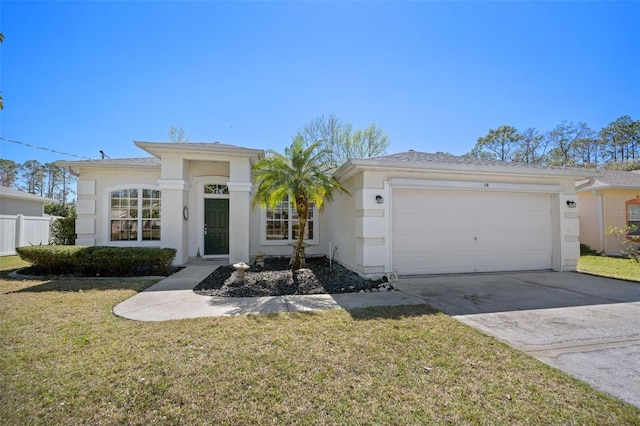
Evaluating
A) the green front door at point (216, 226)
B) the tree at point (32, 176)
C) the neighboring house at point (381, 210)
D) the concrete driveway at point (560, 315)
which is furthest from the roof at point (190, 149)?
the tree at point (32, 176)

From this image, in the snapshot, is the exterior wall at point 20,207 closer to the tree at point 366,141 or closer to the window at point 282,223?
the window at point 282,223

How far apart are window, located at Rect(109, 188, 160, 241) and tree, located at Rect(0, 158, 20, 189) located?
1494 inches

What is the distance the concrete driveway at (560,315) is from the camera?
3.05 m

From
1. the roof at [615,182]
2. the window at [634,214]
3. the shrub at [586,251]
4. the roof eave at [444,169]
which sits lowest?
the shrub at [586,251]

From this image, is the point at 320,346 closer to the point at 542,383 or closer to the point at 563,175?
the point at 542,383

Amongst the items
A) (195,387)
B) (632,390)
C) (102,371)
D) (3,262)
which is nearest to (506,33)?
(632,390)

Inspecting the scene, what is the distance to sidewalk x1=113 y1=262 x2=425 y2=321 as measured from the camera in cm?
475

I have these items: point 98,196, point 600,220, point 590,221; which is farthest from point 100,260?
point 590,221

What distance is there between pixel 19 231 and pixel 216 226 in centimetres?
1010

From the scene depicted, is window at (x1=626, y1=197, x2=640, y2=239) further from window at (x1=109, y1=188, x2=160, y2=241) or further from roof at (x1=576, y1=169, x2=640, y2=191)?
window at (x1=109, y1=188, x2=160, y2=241)

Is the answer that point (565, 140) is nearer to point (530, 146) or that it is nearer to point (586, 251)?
point (530, 146)

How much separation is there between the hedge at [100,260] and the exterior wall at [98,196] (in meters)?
1.98

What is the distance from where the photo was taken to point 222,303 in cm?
536

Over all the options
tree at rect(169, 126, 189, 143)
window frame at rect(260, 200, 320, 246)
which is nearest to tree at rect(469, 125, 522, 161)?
window frame at rect(260, 200, 320, 246)
